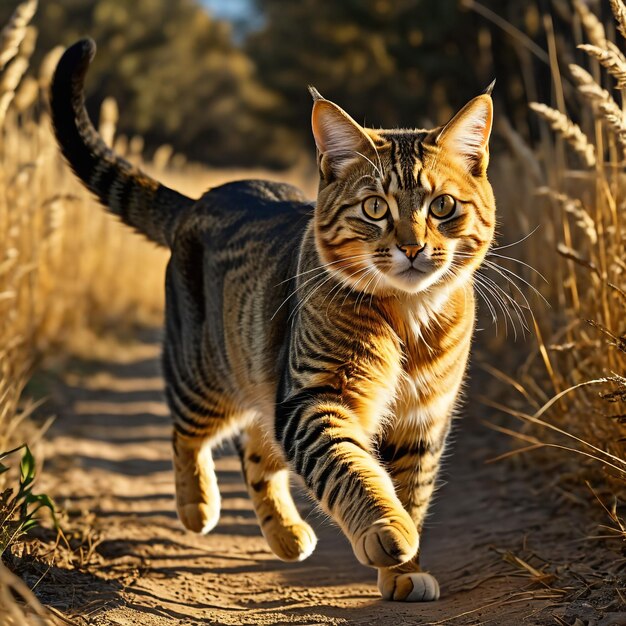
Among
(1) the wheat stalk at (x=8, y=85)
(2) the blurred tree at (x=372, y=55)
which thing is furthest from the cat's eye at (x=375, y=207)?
(2) the blurred tree at (x=372, y=55)

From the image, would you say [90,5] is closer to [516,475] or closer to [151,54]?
[151,54]

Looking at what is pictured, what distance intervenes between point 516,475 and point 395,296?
1873mm

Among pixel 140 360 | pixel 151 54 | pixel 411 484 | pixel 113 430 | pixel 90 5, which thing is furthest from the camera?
pixel 151 54

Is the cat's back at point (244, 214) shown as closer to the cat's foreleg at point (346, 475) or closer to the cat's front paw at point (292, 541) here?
the cat's foreleg at point (346, 475)

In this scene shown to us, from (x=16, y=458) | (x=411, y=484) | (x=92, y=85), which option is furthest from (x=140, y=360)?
(x=92, y=85)

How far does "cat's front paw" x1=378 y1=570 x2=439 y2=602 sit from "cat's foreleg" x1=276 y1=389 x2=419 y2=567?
564mm

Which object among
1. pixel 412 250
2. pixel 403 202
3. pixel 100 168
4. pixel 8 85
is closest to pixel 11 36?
pixel 8 85

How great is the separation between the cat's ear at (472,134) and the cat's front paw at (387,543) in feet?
4.20

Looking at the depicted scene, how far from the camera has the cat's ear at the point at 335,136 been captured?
3.06 m

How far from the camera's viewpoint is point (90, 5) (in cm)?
2733

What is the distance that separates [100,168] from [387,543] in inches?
96.5

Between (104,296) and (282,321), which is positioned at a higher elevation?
(282,321)

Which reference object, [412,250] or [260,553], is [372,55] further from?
[412,250]

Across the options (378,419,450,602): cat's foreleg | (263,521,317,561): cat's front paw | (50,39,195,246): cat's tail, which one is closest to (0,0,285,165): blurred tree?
(50,39,195,246): cat's tail
